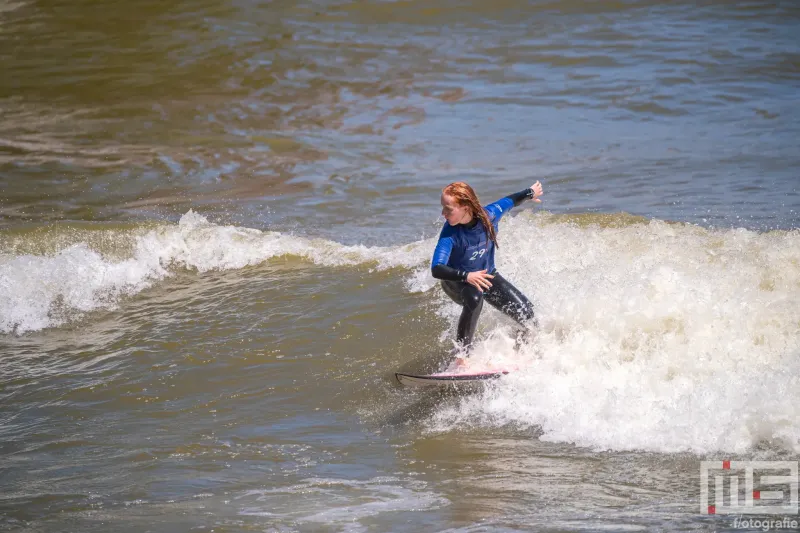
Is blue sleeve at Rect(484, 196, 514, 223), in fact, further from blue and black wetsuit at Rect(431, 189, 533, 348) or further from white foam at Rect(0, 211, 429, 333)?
white foam at Rect(0, 211, 429, 333)

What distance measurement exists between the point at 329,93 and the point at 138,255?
9.63 metres

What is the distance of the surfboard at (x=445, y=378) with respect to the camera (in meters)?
6.61

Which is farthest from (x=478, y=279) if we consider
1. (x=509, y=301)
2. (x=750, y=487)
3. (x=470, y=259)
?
(x=750, y=487)

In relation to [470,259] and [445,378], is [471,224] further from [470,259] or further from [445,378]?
[445,378]

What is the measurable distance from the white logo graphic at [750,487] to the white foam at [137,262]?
16.4 feet

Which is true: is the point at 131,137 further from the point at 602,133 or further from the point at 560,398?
the point at 560,398

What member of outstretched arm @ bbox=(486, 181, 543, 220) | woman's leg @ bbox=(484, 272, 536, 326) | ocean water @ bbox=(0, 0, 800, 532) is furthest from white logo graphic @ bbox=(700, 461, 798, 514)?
outstretched arm @ bbox=(486, 181, 543, 220)

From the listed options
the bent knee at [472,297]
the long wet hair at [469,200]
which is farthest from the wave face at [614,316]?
the long wet hair at [469,200]

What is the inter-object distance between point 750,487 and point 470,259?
2.70 meters

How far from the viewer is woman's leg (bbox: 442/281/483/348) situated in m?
6.77

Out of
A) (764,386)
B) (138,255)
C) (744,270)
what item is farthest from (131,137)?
(764,386)

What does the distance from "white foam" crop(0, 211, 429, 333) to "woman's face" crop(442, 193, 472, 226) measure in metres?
3.07

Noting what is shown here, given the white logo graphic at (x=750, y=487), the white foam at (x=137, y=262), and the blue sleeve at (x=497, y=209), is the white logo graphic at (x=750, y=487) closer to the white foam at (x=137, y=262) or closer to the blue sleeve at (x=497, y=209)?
the blue sleeve at (x=497, y=209)

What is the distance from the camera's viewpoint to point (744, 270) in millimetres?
7633
